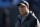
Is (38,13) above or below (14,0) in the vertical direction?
below

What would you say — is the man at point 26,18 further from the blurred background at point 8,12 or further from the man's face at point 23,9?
the blurred background at point 8,12

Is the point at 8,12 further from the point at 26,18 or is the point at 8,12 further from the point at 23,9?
the point at 26,18

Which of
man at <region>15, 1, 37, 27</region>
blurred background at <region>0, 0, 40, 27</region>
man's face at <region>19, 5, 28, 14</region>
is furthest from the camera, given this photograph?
blurred background at <region>0, 0, 40, 27</region>

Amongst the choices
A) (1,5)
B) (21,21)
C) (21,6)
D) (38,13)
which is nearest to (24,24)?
(21,21)

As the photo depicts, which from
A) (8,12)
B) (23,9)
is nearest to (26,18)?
(23,9)

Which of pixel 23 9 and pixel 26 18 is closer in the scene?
pixel 26 18

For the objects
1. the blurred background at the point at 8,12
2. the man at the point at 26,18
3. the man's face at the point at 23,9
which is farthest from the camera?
the blurred background at the point at 8,12

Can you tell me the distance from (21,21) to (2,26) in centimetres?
131

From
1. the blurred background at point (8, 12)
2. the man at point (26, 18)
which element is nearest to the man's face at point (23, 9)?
the man at point (26, 18)

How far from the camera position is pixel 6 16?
2652 millimetres

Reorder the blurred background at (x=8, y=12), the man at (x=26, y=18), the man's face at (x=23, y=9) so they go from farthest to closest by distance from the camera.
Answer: the blurred background at (x=8, y=12) < the man's face at (x=23, y=9) < the man at (x=26, y=18)

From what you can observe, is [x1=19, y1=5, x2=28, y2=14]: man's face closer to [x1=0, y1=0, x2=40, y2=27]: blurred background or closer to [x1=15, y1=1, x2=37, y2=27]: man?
[x1=15, y1=1, x2=37, y2=27]: man

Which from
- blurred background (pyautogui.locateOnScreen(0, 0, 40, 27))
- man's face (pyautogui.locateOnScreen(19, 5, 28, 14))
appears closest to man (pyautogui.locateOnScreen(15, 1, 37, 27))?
man's face (pyautogui.locateOnScreen(19, 5, 28, 14))

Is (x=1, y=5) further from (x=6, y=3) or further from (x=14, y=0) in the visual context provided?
(x=14, y=0)
